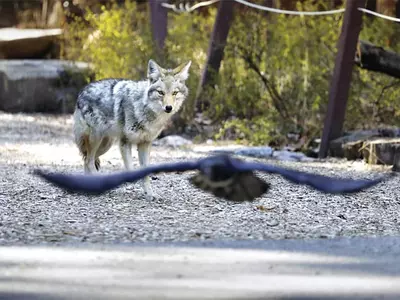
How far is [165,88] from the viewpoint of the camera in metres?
8.80

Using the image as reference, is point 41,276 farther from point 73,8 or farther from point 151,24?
point 73,8

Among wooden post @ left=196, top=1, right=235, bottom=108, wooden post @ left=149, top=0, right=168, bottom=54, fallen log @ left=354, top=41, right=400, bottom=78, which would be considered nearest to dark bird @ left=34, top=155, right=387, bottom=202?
fallen log @ left=354, top=41, right=400, bottom=78

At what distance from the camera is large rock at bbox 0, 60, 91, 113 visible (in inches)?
695

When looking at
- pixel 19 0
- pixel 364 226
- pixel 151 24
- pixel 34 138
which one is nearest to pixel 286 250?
pixel 364 226

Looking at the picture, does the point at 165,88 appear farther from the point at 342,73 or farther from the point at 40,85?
the point at 40,85

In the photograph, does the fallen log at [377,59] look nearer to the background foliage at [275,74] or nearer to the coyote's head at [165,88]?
the background foliage at [275,74]

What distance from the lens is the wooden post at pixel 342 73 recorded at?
11344 mm

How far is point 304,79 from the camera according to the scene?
530 inches

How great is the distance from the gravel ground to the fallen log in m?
1.37

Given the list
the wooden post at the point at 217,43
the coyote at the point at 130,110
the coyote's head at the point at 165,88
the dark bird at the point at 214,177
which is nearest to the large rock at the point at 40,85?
the wooden post at the point at 217,43

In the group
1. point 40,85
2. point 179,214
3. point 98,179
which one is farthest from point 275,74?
point 98,179

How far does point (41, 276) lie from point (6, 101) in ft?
42.2

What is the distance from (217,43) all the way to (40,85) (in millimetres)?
5248

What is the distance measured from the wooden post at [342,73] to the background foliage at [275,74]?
1.12 meters
